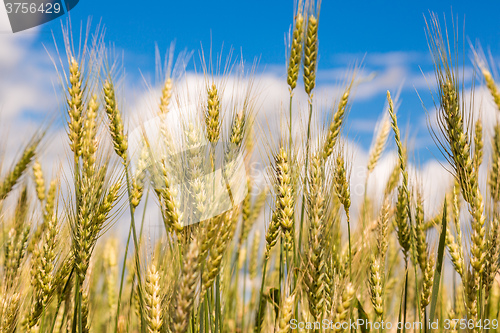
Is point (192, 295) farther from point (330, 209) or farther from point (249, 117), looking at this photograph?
point (249, 117)

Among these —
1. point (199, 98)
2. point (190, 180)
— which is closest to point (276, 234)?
point (190, 180)

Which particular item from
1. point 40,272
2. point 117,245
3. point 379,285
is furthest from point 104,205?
point 117,245

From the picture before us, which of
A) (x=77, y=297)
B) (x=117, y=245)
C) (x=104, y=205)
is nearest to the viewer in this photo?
(x=77, y=297)

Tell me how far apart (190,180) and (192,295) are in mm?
582

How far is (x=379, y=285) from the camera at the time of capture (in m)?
1.95

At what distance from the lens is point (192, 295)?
121cm

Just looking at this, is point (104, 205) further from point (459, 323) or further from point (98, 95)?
point (459, 323)

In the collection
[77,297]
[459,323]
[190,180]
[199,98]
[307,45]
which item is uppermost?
[307,45]

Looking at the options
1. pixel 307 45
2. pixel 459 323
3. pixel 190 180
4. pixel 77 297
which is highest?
pixel 307 45

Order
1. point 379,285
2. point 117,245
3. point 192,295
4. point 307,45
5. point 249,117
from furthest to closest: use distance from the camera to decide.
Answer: point 117,245 → point 307,45 → point 249,117 → point 379,285 → point 192,295

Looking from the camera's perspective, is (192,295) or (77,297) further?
(77,297)

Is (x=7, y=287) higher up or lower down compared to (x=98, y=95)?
lower down

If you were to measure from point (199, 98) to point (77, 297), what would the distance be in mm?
972

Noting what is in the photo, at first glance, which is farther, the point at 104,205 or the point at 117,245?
the point at 117,245
